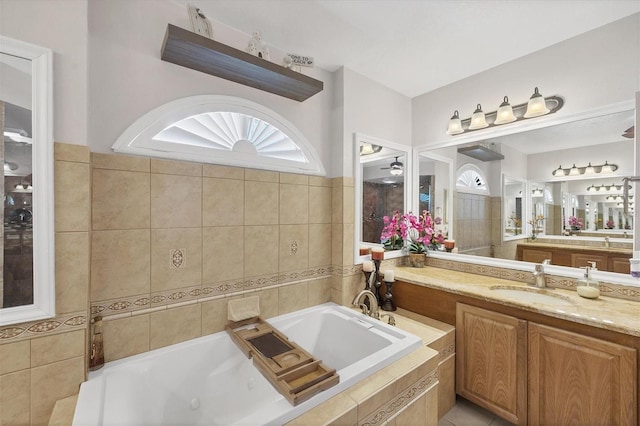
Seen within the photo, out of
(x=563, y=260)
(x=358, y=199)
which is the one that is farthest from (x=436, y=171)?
(x=563, y=260)

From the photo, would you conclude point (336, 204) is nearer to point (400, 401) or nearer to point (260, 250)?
point (260, 250)

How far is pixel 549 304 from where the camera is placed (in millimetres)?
1589

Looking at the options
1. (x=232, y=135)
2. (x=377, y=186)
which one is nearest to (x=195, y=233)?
(x=232, y=135)

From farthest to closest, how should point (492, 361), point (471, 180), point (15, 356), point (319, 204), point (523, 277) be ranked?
point (471, 180) < point (319, 204) < point (523, 277) < point (492, 361) < point (15, 356)

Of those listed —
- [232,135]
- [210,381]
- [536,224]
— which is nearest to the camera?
[210,381]

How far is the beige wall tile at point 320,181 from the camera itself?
2189 millimetres

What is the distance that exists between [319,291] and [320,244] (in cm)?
40

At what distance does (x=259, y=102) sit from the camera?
191 centimetres

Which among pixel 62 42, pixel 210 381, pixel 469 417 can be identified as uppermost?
pixel 62 42

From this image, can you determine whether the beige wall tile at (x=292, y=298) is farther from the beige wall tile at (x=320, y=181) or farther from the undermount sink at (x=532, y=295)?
the undermount sink at (x=532, y=295)

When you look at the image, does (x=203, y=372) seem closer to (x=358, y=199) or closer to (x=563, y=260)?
(x=358, y=199)

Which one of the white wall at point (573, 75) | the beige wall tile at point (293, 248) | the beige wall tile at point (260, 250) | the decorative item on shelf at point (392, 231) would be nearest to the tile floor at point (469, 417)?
the decorative item on shelf at point (392, 231)

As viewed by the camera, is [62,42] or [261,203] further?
[261,203]

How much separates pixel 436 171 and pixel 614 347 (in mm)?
1820
